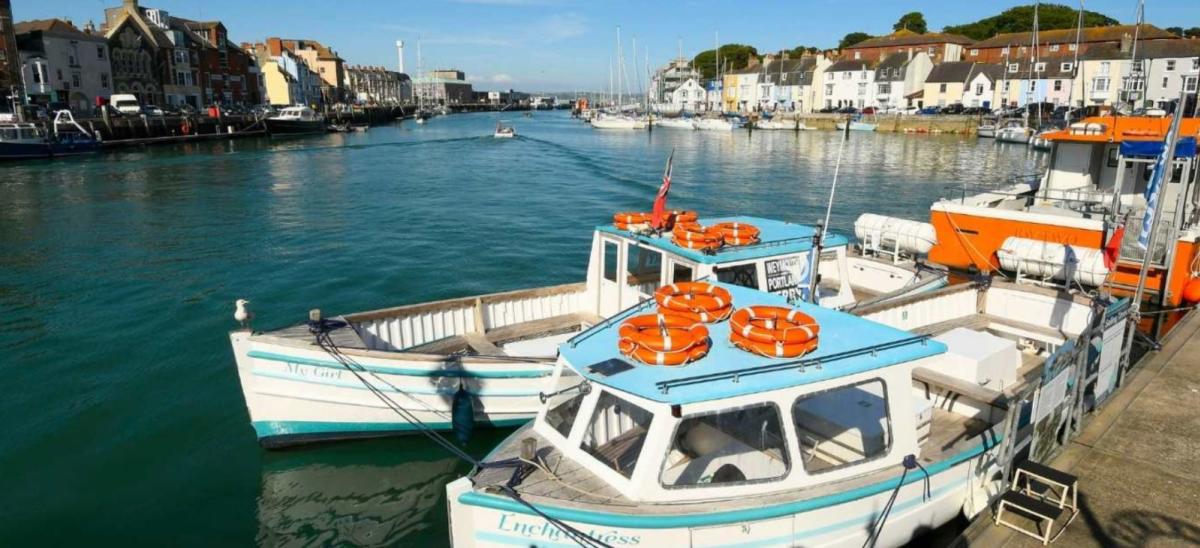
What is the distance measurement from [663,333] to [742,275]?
412 centimetres

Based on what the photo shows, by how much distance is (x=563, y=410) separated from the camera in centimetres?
689

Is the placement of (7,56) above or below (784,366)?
above

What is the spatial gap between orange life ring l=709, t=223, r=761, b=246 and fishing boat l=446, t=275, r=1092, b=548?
2.48 m

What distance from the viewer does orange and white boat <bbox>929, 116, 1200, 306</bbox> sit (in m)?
15.8

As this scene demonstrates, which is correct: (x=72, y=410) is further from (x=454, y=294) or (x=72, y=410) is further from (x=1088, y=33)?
(x=1088, y=33)

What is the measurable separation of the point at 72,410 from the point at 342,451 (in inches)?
220

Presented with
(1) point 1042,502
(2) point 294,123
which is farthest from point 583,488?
(2) point 294,123

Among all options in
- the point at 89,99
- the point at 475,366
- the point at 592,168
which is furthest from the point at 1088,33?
the point at 89,99

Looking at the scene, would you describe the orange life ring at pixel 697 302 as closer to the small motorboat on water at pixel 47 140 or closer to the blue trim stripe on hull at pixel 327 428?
the blue trim stripe on hull at pixel 327 428

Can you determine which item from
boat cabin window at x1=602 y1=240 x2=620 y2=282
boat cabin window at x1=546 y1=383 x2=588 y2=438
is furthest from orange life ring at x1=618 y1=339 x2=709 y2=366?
boat cabin window at x1=602 y1=240 x2=620 y2=282

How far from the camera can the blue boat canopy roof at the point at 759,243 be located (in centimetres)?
985

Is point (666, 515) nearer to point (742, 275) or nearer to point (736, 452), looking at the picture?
point (736, 452)

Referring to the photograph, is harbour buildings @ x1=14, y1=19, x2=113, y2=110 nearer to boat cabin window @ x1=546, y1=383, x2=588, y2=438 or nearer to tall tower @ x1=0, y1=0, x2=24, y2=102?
tall tower @ x1=0, y1=0, x2=24, y2=102

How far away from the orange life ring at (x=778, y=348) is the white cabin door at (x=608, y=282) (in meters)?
5.06
